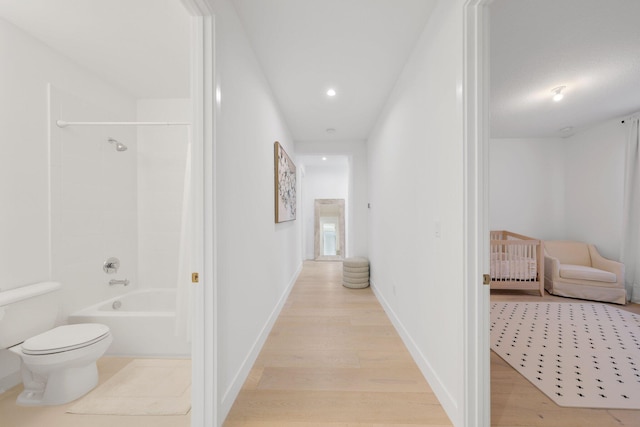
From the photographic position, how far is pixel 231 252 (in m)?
1.58

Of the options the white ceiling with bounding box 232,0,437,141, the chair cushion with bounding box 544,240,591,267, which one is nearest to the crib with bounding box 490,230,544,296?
the chair cushion with bounding box 544,240,591,267

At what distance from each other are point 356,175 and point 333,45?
2743 mm

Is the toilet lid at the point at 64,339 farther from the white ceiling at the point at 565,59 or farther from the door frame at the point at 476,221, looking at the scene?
the white ceiling at the point at 565,59

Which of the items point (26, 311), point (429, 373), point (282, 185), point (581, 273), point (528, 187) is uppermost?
point (528, 187)

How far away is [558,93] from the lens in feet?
9.67

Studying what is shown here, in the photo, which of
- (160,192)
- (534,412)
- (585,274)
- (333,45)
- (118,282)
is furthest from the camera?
(585,274)

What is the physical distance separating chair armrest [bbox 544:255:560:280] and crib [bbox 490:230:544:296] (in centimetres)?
19

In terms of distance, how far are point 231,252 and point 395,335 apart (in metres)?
1.76

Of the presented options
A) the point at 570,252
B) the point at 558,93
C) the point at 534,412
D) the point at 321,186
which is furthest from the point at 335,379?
the point at 321,186

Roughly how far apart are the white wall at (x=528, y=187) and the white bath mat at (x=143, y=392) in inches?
200

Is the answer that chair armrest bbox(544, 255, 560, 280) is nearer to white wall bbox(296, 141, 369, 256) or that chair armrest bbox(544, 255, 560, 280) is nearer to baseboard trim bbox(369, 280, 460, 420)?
white wall bbox(296, 141, 369, 256)

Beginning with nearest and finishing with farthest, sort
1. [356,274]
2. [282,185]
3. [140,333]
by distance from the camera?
1. [140,333]
2. [282,185]
3. [356,274]

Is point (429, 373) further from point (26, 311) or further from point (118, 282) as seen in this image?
point (118, 282)

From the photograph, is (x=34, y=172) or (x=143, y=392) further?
(x=34, y=172)
